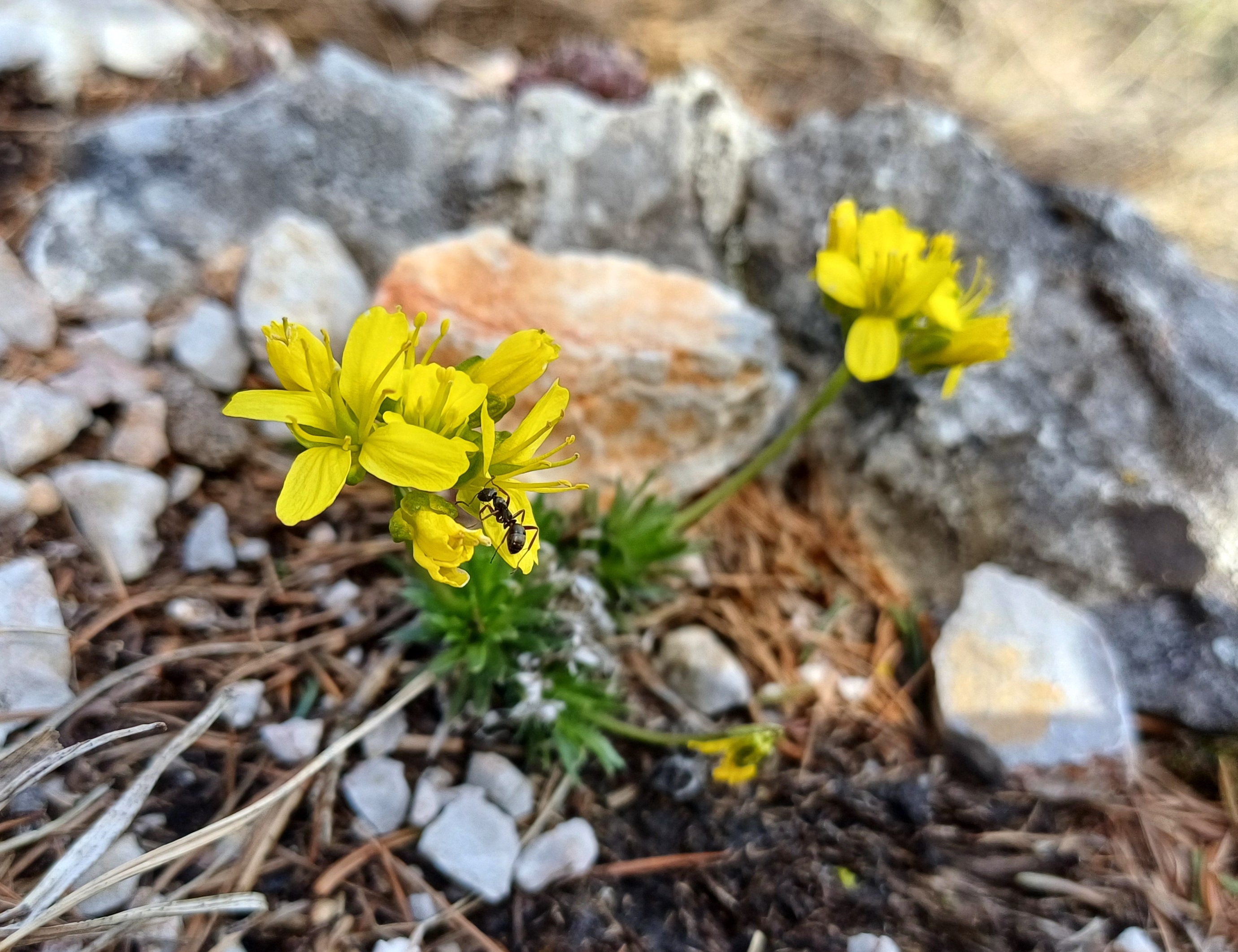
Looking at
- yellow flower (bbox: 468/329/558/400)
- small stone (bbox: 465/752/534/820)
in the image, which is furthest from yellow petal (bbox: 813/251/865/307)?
small stone (bbox: 465/752/534/820)

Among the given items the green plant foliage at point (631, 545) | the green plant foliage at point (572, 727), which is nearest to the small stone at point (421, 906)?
the green plant foliage at point (572, 727)

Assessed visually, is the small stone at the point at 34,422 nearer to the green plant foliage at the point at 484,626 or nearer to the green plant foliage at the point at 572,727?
the green plant foliage at the point at 484,626

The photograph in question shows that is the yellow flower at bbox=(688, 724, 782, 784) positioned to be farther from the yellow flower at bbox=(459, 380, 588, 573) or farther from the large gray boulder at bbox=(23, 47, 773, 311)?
the large gray boulder at bbox=(23, 47, 773, 311)

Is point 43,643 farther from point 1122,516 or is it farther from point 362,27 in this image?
point 362,27

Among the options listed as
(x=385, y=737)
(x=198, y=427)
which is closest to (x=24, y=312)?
(x=198, y=427)

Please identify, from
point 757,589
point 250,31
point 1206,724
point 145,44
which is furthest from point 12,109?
point 1206,724

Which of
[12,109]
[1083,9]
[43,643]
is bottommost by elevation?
[43,643]

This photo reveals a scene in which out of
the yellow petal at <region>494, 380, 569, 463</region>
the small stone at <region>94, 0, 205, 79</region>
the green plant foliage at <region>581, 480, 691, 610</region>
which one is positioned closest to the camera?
the yellow petal at <region>494, 380, 569, 463</region>
